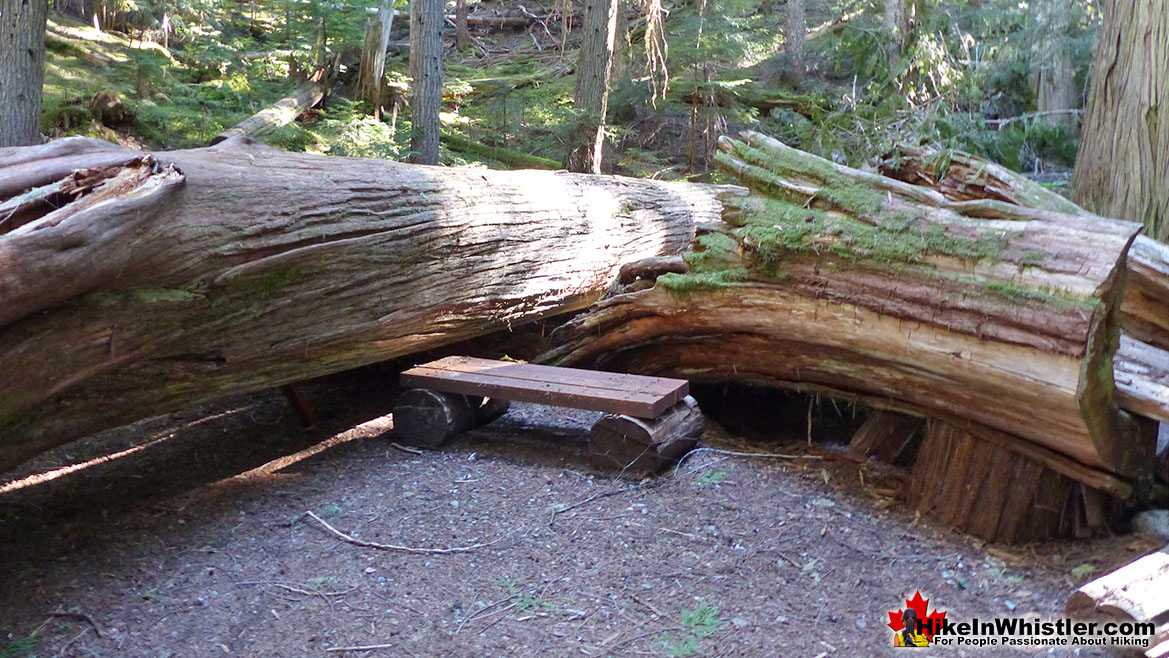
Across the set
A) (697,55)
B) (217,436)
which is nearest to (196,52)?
(697,55)

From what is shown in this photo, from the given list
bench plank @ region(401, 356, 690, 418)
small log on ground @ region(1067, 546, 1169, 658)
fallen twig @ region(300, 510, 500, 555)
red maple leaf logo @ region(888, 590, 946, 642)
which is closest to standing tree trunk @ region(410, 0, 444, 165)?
bench plank @ region(401, 356, 690, 418)

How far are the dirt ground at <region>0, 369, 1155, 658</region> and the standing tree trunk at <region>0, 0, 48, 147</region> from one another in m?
3.48

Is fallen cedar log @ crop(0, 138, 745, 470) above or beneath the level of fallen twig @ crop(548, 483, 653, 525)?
above

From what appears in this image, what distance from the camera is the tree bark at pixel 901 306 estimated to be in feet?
11.4

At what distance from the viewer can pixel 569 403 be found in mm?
4680

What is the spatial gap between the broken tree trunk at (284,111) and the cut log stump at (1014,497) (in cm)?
693

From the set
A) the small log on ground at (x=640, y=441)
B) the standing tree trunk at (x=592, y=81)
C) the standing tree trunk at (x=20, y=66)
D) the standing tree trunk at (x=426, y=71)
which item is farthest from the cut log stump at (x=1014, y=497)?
the standing tree trunk at (x=592, y=81)

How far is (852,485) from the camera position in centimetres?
440

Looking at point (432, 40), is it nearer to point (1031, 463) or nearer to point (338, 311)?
point (338, 311)

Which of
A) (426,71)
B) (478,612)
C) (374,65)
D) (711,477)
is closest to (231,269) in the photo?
(478,612)

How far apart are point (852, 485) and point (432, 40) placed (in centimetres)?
739

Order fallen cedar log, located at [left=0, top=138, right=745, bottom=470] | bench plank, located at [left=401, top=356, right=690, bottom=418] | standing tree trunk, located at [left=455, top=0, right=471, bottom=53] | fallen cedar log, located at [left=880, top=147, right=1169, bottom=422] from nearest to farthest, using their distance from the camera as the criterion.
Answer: fallen cedar log, located at [left=0, top=138, right=745, bottom=470] → fallen cedar log, located at [left=880, top=147, right=1169, bottom=422] → bench plank, located at [left=401, top=356, right=690, bottom=418] → standing tree trunk, located at [left=455, top=0, right=471, bottom=53]

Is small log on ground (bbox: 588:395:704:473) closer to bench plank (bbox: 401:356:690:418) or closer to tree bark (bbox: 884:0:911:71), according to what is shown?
bench plank (bbox: 401:356:690:418)

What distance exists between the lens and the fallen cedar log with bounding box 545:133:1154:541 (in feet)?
11.4
